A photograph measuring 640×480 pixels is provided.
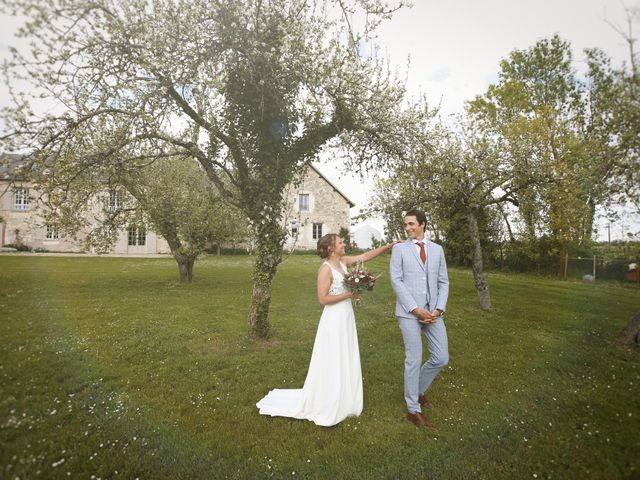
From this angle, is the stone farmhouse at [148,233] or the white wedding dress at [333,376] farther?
the stone farmhouse at [148,233]

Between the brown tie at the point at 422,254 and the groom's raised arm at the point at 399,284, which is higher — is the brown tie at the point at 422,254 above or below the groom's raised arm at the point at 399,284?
above

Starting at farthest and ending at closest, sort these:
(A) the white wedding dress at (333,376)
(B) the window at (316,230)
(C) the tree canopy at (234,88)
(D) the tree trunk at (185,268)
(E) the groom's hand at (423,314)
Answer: (B) the window at (316,230), (D) the tree trunk at (185,268), (C) the tree canopy at (234,88), (A) the white wedding dress at (333,376), (E) the groom's hand at (423,314)

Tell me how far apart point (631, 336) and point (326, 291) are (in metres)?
9.24

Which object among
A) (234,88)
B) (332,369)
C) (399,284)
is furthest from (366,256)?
(234,88)

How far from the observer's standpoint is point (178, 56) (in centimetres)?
809

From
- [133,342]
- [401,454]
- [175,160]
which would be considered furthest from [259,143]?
[175,160]

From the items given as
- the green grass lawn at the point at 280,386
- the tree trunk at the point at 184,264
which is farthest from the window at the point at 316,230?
the green grass lawn at the point at 280,386

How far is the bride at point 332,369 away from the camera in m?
5.35

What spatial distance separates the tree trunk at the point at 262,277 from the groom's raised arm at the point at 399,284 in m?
4.48

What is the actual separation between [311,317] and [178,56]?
858cm

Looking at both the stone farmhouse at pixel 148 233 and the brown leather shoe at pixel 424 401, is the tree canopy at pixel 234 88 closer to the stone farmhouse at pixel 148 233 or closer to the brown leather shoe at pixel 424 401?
the brown leather shoe at pixel 424 401

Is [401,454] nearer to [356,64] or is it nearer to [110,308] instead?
[356,64]

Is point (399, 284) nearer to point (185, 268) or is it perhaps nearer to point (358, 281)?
point (358, 281)

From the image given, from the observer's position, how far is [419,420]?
206 inches
